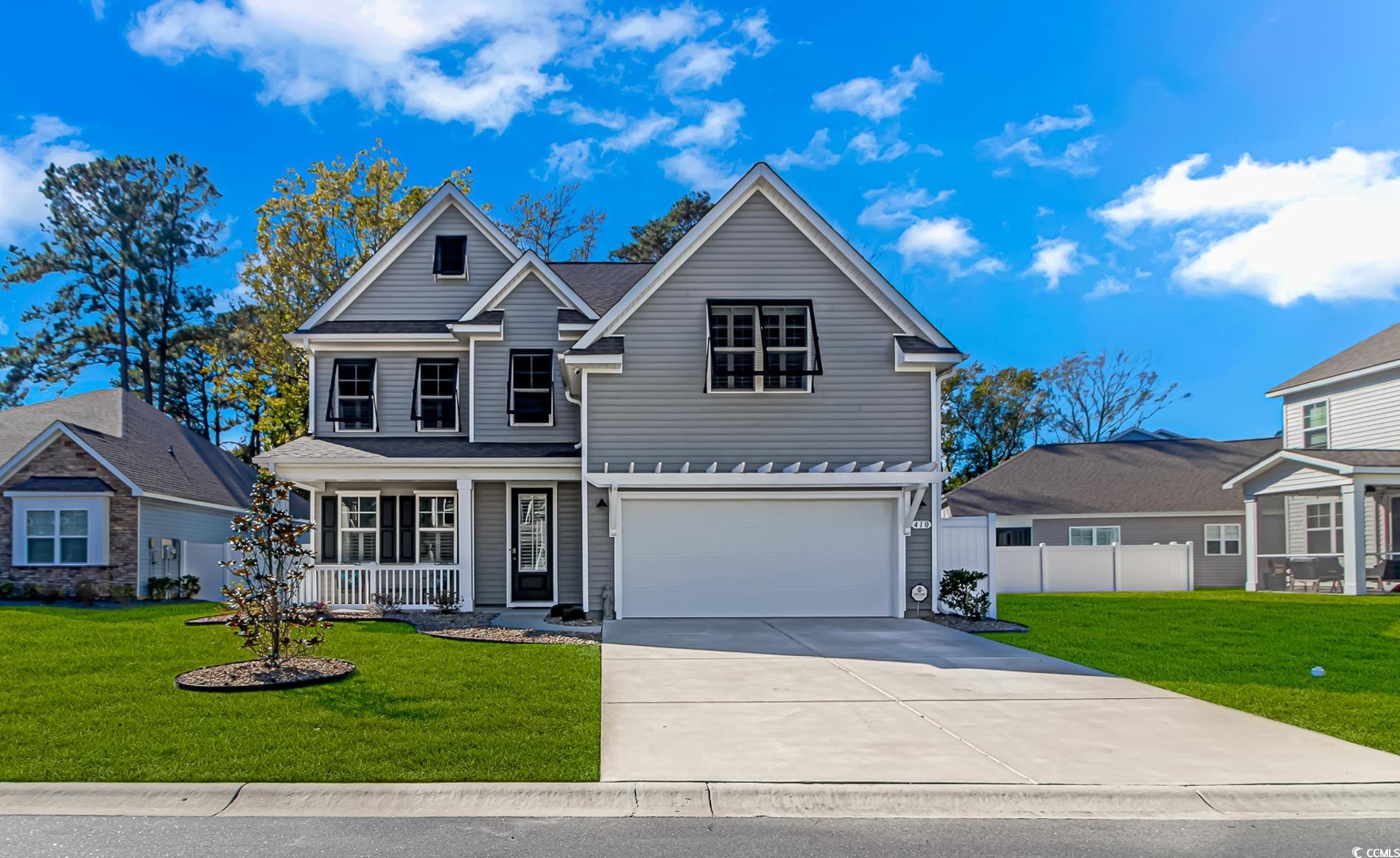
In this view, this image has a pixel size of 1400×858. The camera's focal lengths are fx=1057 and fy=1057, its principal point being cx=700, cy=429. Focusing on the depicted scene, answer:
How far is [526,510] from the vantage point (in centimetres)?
2134

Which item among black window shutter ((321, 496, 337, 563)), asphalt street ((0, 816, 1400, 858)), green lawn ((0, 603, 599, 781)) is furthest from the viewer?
black window shutter ((321, 496, 337, 563))

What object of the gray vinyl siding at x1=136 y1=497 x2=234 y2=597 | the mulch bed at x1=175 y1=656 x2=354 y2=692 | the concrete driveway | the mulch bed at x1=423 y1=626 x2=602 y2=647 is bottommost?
the mulch bed at x1=423 y1=626 x2=602 y2=647

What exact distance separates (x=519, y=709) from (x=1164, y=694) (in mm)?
6431

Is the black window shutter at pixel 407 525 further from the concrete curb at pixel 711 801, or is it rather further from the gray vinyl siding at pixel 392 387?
the concrete curb at pixel 711 801

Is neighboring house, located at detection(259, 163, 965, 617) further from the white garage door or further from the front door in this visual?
the front door

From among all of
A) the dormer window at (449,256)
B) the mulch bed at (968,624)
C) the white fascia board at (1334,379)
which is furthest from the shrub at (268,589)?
the white fascia board at (1334,379)

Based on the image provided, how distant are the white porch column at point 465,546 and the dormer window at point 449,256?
18.3 ft

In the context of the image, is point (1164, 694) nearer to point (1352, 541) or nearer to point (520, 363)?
point (520, 363)

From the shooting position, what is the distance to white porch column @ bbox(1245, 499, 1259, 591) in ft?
99.2

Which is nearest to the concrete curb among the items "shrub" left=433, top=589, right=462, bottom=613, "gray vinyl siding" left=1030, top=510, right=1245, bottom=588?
"shrub" left=433, top=589, right=462, bottom=613

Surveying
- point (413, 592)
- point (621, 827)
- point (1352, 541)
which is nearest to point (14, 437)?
point (413, 592)

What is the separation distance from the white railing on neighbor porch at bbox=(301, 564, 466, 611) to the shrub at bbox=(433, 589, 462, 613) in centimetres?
2

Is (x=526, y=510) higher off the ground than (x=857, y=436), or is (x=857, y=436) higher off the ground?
(x=857, y=436)

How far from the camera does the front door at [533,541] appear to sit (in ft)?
69.7
